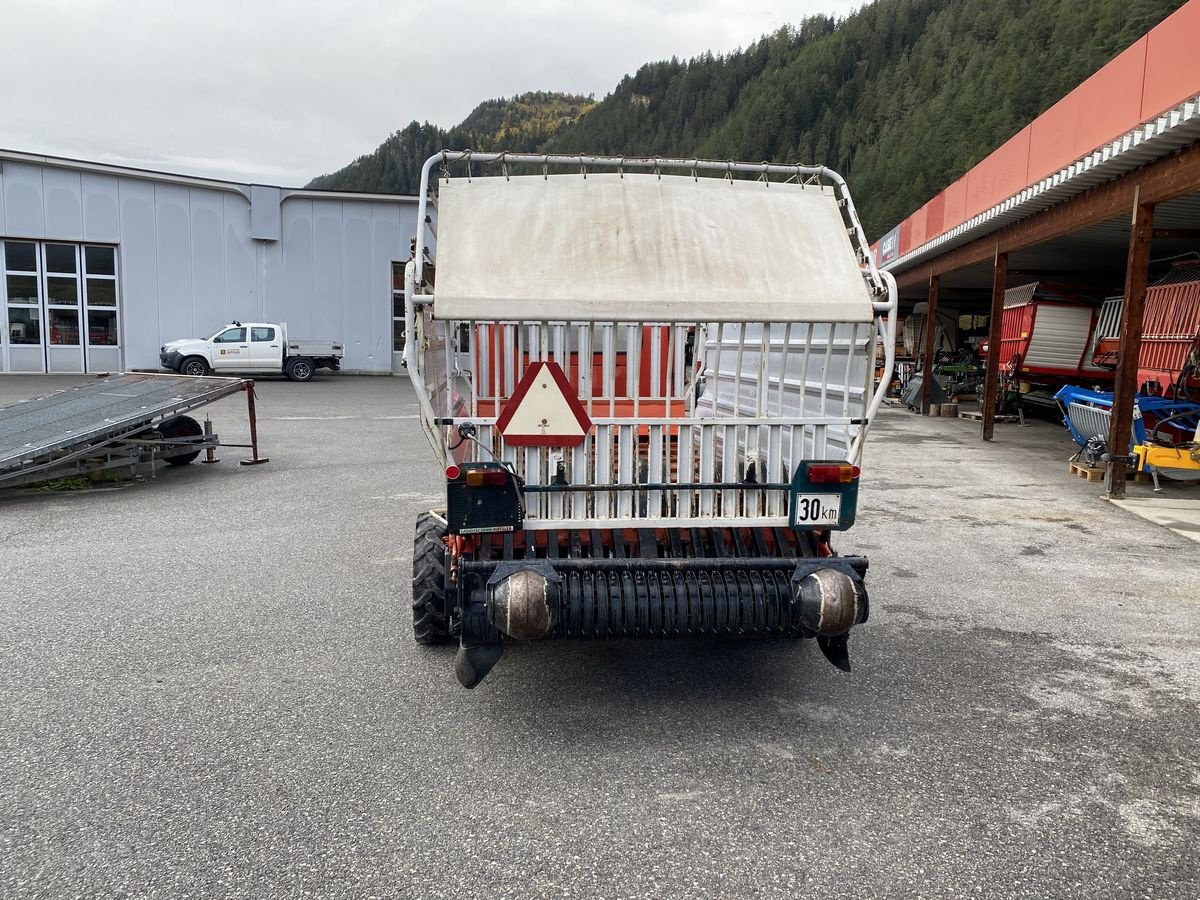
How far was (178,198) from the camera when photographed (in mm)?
27062

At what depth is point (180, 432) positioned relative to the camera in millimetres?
10727

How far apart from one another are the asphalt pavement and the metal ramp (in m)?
2.22

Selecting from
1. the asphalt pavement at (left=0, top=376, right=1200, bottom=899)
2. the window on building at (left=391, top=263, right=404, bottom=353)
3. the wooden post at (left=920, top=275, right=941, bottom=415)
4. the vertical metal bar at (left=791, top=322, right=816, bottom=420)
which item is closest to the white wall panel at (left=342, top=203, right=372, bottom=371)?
the window on building at (left=391, top=263, right=404, bottom=353)

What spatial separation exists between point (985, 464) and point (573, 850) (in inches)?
414

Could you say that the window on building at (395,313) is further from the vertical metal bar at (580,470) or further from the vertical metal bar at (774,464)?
the vertical metal bar at (774,464)

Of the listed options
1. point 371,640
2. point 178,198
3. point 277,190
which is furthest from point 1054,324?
point 178,198

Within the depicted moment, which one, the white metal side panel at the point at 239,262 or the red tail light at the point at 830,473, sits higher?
the white metal side panel at the point at 239,262

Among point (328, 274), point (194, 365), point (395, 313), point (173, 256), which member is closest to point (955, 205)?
point (395, 313)

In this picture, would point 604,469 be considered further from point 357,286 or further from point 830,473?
point 357,286

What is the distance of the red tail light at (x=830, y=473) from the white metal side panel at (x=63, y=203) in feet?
93.9

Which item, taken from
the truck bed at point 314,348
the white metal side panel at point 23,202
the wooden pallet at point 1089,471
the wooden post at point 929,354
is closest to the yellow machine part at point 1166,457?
the wooden pallet at point 1089,471

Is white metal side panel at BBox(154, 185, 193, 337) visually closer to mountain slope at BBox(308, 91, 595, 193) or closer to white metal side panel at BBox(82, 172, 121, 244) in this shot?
white metal side panel at BBox(82, 172, 121, 244)

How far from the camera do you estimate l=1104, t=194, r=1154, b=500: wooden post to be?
925cm

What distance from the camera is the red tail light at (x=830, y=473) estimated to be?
3.91 metres
